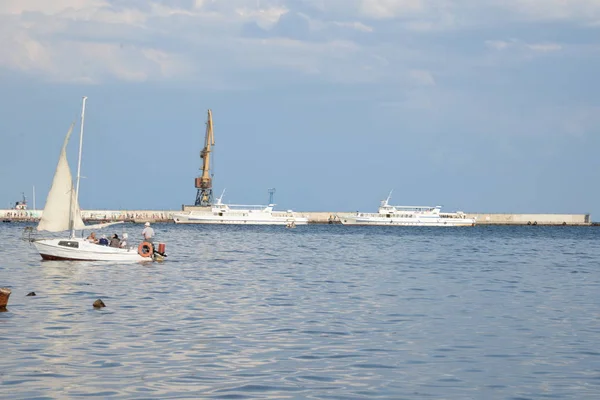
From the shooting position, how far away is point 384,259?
6775 centimetres

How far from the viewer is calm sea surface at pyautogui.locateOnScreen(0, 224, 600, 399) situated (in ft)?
60.4

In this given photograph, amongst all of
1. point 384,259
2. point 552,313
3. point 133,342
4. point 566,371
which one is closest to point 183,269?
point 384,259

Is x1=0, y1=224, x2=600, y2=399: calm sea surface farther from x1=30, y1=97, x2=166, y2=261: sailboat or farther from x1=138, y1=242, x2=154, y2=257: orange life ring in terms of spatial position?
x1=138, y1=242, x2=154, y2=257: orange life ring

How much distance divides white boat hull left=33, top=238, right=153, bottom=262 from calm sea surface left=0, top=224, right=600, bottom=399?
210 inches

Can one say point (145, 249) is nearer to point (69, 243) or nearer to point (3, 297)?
point (69, 243)

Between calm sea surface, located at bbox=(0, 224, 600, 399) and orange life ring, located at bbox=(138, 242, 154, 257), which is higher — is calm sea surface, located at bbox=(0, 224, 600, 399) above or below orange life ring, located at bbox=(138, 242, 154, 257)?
below

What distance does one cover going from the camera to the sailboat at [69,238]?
174ft

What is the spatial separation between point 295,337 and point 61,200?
33583mm

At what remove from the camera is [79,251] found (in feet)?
173

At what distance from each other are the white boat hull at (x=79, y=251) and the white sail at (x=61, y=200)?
66.8 inches

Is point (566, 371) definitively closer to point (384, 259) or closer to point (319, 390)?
point (319, 390)

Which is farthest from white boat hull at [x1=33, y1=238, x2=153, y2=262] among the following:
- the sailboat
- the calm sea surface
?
the calm sea surface

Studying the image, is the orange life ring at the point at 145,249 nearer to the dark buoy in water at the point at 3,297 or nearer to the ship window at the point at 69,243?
the ship window at the point at 69,243

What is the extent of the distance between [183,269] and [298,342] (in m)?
28.9
